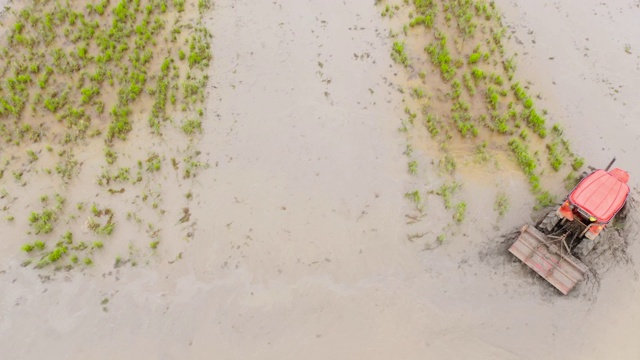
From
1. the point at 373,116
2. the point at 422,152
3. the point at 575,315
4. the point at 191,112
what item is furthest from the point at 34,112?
the point at 575,315

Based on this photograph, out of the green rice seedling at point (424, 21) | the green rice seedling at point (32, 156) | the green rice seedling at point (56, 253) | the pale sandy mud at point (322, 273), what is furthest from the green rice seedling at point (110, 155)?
the green rice seedling at point (424, 21)

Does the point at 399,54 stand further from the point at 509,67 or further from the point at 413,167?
the point at 413,167

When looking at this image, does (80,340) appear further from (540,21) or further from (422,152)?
(540,21)

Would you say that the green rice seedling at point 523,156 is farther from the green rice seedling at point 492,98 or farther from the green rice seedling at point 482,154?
the green rice seedling at point 492,98

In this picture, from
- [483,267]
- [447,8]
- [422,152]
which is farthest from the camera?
[447,8]

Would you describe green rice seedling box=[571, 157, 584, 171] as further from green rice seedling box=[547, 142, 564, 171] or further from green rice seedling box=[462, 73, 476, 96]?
green rice seedling box=[462, 73, 476, 96]

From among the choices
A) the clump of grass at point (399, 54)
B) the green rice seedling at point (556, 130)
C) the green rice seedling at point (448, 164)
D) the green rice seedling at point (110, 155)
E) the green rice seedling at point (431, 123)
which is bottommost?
the green rice seedling at point (448, 164)
